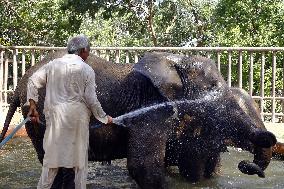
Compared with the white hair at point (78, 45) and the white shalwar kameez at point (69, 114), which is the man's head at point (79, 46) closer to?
the white hair at point (78, 45)

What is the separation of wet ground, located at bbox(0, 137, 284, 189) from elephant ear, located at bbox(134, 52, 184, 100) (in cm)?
126

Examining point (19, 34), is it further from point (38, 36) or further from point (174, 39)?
point (174, 39)

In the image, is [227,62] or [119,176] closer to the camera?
[119,176]

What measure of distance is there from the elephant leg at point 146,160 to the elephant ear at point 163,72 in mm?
501

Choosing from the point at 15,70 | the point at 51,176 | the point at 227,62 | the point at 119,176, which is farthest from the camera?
the point at 227,62

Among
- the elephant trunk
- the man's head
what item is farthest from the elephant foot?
the man's head

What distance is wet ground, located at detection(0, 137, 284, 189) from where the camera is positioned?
6.26 metres

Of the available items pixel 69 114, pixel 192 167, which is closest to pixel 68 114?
pixel 69 114

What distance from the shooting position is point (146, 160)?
17.4 feet

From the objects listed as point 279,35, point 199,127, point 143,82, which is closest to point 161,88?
point 143,82

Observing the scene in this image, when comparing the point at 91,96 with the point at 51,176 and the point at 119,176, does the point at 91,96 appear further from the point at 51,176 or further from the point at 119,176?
the point at 119,176

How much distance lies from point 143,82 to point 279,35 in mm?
10739

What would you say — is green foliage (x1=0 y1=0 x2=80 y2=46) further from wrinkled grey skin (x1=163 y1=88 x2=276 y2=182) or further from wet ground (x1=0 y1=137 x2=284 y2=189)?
wrinkled grey skin (x1=163 y1=88 x2=276 y2=182)

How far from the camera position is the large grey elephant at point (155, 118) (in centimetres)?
532
